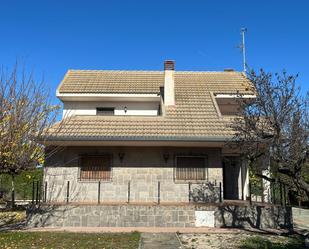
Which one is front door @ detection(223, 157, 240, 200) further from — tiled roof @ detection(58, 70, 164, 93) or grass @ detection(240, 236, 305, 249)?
grass @ detection(240, 236, 305, 249)

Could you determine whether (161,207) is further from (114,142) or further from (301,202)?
(301,202)

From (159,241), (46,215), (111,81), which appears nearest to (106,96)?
(111,81)

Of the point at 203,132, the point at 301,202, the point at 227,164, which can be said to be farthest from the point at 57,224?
the point at 301,202

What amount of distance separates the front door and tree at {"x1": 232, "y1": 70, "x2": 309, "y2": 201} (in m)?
7.52

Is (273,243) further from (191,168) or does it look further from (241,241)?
(191,168)

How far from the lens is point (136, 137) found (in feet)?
46.6

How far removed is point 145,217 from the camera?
1330 centimetres

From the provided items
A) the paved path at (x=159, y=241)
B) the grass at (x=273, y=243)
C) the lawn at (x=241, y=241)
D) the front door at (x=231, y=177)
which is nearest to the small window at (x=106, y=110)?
the front door at (x=231, y=177)

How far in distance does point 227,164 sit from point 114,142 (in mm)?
7242

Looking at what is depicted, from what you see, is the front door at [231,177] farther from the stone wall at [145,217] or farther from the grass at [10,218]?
the grass at [10,218]

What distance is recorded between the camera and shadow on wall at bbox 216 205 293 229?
13438 millimetres


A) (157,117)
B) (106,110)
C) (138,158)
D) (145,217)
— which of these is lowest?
(145,217)

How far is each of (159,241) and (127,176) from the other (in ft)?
16.5

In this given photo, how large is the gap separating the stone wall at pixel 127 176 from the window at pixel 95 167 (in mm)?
212
